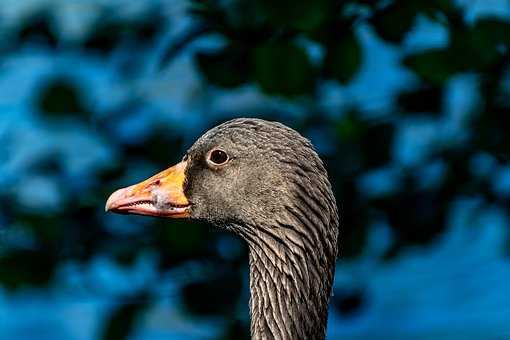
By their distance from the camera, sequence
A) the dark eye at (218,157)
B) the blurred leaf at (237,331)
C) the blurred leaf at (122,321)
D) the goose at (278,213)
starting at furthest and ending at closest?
the blurred leaf at (237,331) < the blurred leaf at (122,321) < the dark eye at (218,157) < the goose at (278,213)

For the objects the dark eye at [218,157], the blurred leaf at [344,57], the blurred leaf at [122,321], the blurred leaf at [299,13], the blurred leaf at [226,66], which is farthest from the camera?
the blurred leaf at [122,321]

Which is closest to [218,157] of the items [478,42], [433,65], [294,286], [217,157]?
[217,157]

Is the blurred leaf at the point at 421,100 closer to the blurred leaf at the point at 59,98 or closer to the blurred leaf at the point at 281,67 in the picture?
the blurred leaf at the point at 281,67

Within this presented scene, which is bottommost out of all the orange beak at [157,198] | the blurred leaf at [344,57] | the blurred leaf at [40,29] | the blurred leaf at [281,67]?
the orange beak at [157,198]

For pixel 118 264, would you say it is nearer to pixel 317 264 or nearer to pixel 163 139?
pixel 163 139

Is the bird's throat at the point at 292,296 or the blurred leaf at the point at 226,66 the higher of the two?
the blurred leaf at the point at 226,66

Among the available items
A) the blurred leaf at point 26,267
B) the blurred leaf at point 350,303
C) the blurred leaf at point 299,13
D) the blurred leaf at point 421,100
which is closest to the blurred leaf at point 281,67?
the blurred leaf at point 299,13

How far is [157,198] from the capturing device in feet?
15.2

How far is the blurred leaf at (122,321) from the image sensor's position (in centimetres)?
565

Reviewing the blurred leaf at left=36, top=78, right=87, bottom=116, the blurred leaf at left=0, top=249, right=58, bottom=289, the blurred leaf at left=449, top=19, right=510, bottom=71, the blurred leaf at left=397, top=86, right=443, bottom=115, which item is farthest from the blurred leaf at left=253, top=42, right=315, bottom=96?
the blurred leaf at left=0, top=249, right=58, bottom=289

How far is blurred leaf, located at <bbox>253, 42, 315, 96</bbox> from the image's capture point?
16.1 ft

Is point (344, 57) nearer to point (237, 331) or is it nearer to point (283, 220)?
point (283, 220)

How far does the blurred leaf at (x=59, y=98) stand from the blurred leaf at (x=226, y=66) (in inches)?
28.9

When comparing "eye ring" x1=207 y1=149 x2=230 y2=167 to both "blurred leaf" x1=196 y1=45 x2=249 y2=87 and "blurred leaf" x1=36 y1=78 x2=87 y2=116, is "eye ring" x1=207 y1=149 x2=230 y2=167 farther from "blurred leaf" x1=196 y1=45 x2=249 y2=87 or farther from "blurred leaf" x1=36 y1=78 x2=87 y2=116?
"blurred leaf" x1=36 y1=78 x2=87 y2=116
